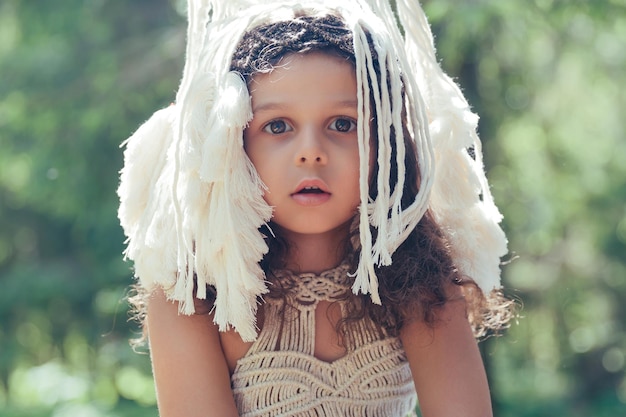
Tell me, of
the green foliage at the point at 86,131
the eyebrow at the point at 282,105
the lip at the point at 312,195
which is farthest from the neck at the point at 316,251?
the green foliage at the point at 86,131

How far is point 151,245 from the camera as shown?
4.97 feet

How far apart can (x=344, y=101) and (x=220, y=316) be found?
389 mm

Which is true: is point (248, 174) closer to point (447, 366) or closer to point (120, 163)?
point (447, 366)

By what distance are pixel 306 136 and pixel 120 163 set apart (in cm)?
274

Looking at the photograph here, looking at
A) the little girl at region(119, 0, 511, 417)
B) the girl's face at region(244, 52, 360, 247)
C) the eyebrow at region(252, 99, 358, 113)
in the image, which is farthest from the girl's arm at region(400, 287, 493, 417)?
the eyebrow at region(252, 99, 358, 113)

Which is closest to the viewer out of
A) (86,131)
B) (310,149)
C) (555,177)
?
(310,149)

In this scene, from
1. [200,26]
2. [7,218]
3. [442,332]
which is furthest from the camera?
[7,218]

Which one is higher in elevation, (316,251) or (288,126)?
(288,126)

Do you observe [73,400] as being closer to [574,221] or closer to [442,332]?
[574,221]

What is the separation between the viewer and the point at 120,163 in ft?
13.1

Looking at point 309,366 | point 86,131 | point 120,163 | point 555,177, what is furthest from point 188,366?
point 555,177

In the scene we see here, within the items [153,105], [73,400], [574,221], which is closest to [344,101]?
[153,105]

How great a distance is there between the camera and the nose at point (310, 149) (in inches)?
54.5

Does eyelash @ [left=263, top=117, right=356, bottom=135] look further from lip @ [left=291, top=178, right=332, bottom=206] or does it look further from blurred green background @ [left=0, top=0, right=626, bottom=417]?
blurred green background @ [left=0, top=0, right=626, bottom=417]
